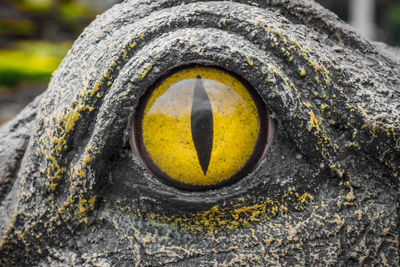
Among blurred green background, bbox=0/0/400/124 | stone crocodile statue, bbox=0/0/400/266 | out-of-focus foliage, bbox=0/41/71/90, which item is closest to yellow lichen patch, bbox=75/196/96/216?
stone crocodile statue, bbox=0/0/400/266

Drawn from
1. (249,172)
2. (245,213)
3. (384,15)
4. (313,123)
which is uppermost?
(384,15)

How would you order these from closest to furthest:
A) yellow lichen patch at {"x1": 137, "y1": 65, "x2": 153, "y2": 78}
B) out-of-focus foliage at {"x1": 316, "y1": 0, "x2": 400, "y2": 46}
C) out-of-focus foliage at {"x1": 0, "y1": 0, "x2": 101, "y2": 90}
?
1. yellow lichen patch at {"x1": 137, "y1": 65, "x2": 153, "y2": 78}
2. out-of-focus foliage at {"x1": 0, "y1": 0, "x2": 101, "y2": 90}
3. out-of-focus foliage at {"x1": 316, "y1": 0, "x2": 400, "y2": 46}

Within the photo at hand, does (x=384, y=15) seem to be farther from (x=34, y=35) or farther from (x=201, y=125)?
(x=201, y=125)

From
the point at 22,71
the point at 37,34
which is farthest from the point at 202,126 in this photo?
the point at 37,34

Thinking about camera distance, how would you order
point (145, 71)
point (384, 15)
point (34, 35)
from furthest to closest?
point (384, 15) → point (34, 35) → point (145, 71)

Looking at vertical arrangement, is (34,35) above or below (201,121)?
above

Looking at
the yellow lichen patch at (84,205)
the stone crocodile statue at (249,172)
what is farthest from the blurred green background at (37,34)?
the yellow lichen patch at (84,205)

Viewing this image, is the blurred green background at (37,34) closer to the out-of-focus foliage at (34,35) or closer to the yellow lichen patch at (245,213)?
the out-of-focus foliage at (34,35)

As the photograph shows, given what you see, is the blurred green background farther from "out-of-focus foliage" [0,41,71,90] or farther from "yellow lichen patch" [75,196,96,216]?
"yellow lichen patch" [75,196,96,216]

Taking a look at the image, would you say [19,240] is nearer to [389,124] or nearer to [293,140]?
[293,140]
